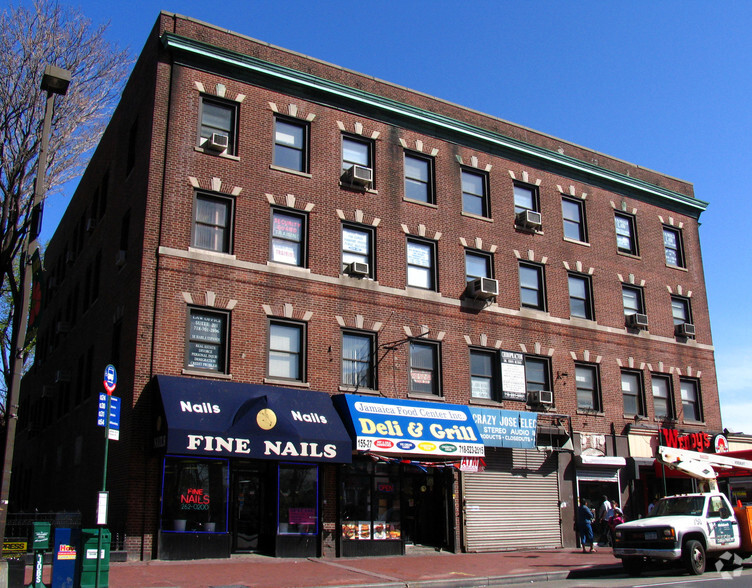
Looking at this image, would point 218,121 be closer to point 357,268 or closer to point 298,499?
A: point 357,268

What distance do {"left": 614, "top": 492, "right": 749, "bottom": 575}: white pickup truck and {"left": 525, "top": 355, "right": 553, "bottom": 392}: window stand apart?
22.2ft

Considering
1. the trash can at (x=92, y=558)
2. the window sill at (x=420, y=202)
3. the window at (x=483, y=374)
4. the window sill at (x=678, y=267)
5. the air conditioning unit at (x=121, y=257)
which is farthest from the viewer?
the window sill at (x=678, y=267)

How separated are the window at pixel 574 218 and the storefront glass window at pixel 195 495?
1598cm

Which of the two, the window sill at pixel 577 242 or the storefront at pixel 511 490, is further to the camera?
the window sill at pixel 577 242

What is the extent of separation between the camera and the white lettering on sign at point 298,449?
696 inches

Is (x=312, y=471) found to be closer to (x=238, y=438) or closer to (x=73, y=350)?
(x=238, y=438)

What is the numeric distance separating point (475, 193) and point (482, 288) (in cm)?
394

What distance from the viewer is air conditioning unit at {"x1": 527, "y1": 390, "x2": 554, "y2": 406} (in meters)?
23.9

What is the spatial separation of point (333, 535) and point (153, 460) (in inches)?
206

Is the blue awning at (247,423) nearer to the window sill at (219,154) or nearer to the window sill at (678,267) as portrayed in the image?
the window sill at (219,154)

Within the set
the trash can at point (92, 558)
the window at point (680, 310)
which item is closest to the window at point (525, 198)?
the window at point (680, 310)

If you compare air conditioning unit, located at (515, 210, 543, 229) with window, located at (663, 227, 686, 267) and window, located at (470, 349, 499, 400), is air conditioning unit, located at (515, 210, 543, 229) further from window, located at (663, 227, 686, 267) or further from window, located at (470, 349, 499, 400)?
window, located at (663, 227, 686, 267)

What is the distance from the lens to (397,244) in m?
22.9

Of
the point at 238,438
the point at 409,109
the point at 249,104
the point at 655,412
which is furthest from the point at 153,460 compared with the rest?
the point at 655,412
